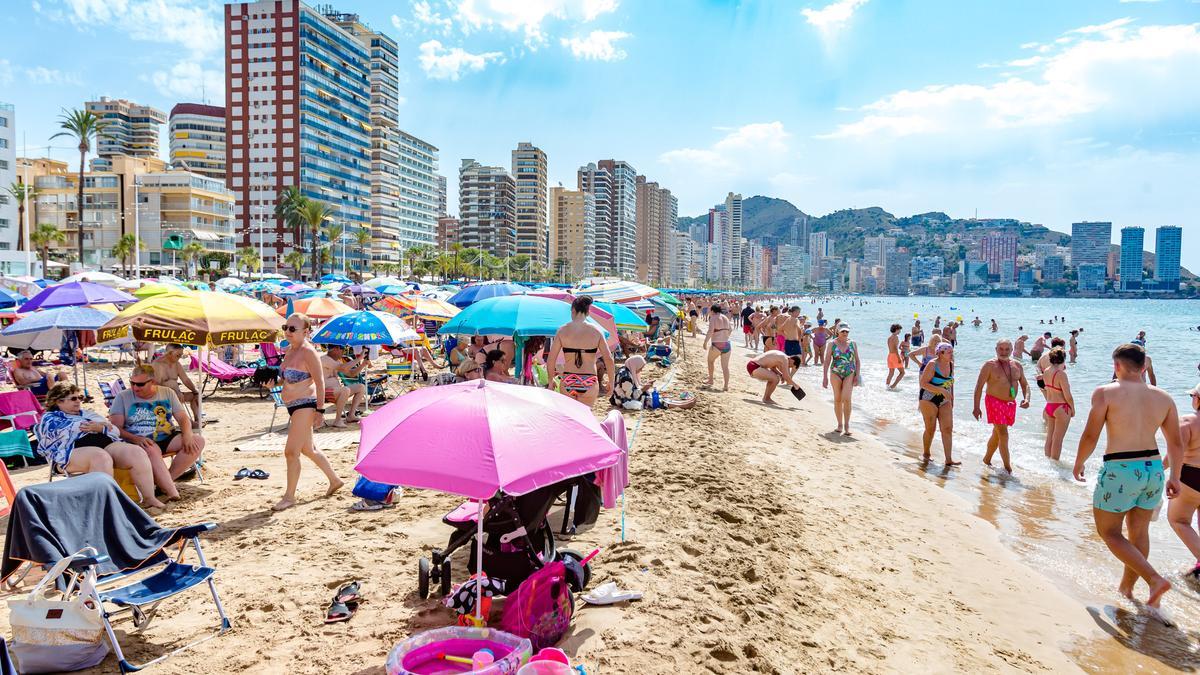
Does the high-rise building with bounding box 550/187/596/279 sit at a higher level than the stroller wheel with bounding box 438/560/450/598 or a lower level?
higher

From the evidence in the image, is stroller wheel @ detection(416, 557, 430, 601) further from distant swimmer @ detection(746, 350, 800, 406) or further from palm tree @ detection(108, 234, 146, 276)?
palm tree @ detection(108, 234, 146, 276)

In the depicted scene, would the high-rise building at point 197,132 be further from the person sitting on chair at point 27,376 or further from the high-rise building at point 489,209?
the person sitting on chair at point 27,376

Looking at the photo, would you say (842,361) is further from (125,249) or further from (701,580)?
(125,249)

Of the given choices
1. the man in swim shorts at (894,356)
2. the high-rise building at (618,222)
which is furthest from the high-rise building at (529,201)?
the man in swim shorts at (894,356)

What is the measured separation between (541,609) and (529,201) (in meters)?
148

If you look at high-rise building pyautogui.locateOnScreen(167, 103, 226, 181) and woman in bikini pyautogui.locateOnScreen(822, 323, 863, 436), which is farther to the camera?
high-rise building pyautogui.locateOnScreen(167, 103, 226, 181)

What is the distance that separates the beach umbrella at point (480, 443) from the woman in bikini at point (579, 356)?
9.82 feet

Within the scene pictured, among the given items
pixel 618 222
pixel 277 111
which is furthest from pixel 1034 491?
pixel 618 222

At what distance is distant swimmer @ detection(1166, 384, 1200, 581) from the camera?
486cm

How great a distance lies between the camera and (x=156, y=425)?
5.88m

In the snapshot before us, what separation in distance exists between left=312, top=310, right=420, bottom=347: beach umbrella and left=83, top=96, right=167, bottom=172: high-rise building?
14243 centimetres

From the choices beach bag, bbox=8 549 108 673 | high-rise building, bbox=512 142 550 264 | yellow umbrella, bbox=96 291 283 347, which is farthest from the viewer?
high-rise building, bbox=512 142 550 264

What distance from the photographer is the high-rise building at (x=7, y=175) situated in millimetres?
52750

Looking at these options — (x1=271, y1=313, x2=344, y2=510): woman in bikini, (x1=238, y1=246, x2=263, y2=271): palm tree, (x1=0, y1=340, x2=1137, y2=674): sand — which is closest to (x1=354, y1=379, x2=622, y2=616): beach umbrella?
(x1=0, y1=340, x2=1137, y2=674): sand
